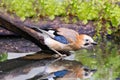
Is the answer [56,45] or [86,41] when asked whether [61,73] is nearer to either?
[56,45]

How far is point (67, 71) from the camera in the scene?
7832 mm

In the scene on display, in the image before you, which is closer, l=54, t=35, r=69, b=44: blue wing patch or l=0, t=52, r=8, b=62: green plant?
l=0, t=52, r=8, b=62: green plant

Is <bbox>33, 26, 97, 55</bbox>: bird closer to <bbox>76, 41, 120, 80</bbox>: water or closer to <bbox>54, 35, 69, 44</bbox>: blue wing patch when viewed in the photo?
<bbox>54, 35, 69, 44</bbox>: blue wing patch

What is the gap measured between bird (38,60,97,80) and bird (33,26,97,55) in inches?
12.0

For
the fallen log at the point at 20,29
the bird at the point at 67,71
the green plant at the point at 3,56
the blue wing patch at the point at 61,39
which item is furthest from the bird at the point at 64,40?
the green plant at the point at 3,56

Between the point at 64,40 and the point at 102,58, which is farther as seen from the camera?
the point at 102,58

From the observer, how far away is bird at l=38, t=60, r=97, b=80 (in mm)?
7454

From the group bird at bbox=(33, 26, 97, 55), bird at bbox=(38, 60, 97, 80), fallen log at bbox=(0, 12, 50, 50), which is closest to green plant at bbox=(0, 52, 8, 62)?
fallen log at bbox=(0, 12, 50, 50)

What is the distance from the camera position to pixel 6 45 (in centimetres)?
954

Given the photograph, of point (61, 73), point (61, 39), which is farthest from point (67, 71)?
point (61, 39)

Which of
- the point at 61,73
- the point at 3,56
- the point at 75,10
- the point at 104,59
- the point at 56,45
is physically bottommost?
the point at 61,73

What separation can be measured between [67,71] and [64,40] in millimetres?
970

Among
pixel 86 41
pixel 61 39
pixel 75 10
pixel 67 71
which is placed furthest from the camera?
pixel 75 10

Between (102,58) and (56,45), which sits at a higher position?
(56,45)
